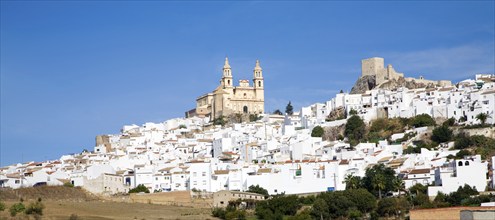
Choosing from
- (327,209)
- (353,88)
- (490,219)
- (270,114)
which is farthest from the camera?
(270,114)

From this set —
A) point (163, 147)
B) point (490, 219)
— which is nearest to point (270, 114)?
point (163, 147)

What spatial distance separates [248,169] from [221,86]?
124 feet

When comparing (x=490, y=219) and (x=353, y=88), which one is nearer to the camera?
(x=490, y=219)

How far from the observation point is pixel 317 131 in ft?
234

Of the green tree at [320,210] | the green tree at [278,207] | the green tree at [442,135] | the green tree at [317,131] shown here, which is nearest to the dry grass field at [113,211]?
the green tree at [278,207]

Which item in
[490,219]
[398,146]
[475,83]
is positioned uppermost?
[475,83]

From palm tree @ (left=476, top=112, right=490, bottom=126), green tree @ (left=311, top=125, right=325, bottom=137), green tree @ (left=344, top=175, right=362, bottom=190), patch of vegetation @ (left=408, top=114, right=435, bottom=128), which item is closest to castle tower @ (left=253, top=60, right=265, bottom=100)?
green tree @ (left=311, top=125, right=325, bottom=137)

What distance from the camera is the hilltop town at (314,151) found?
56.5m

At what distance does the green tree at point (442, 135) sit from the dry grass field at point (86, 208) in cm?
1723

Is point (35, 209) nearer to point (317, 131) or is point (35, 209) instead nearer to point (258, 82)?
point (317, 131)

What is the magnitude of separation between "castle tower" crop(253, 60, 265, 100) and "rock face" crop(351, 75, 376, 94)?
13.1 meters

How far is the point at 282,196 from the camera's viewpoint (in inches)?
2101

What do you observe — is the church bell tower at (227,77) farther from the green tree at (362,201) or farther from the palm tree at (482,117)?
the green tree at (362,201)

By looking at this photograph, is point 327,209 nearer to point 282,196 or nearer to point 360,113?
point 282,196
